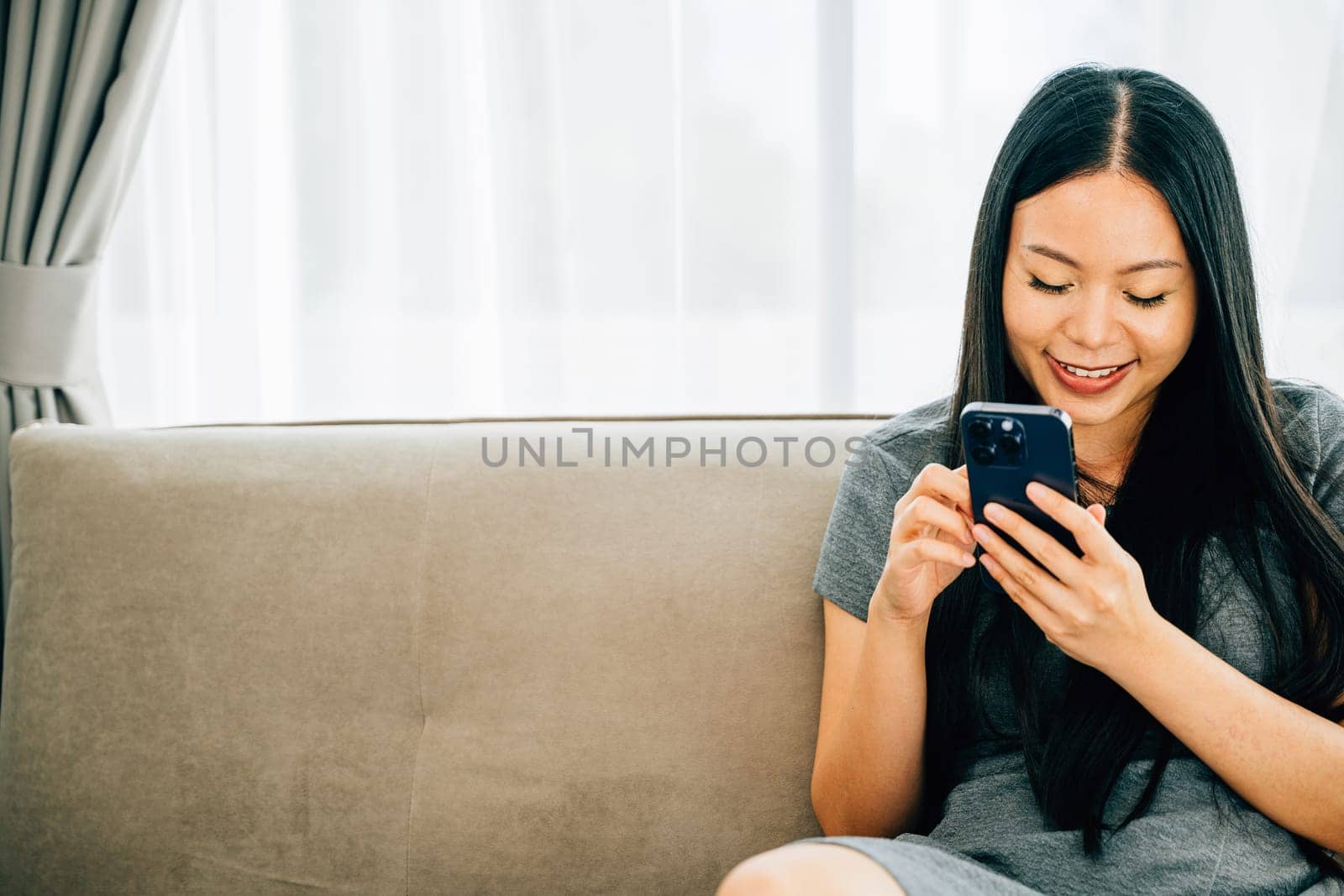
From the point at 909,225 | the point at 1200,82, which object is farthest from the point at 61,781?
the point at 1200,82

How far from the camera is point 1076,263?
1.05 metres

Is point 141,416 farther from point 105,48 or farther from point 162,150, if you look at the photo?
point 105,48

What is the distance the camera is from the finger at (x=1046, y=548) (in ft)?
3.00

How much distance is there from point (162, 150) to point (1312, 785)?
6.57 feet

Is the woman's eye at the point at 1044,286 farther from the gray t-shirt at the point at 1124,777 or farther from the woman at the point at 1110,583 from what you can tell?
the gray t-shirt at the point at 1124,777

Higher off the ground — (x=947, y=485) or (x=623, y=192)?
(x=623, y=192)

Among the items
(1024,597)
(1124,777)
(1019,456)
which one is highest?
(1019,456)

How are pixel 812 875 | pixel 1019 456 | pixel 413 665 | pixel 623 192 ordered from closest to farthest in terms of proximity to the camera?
pixel 812 875 → pixel 1019 456 → pixel 413 665 → pixel 623 192

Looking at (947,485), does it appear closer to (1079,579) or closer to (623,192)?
(1079,579)

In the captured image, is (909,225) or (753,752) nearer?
(753,752)

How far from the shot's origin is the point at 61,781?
134 centimetres

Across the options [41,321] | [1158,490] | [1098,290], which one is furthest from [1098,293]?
[41,321]

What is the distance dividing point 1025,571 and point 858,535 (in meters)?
0.27

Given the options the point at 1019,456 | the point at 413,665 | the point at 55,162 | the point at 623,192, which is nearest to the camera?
the point at 1019,456
